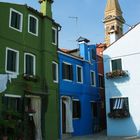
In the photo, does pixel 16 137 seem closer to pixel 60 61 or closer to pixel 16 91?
pixel 16 91

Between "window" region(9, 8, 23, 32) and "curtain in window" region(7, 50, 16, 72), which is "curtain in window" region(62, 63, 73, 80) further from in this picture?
"curtain in window" region(7, 50, 16, 72)

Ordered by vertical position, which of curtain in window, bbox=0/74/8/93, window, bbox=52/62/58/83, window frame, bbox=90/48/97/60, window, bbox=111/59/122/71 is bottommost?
curtain in window, bbox=0/74/8/93

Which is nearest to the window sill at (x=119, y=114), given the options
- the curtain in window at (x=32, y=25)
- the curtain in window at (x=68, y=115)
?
the curtain in window at (x=68, y=115)

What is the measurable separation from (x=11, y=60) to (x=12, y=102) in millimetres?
2444

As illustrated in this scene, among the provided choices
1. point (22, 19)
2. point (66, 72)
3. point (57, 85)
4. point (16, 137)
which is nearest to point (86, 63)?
point (66, 72)

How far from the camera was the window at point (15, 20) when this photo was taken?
19.1m

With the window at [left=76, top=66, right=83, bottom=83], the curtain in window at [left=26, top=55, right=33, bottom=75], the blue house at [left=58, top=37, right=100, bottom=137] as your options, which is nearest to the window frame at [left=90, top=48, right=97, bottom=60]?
the blue house at [left=58, top=37, right=100, bottom=137]

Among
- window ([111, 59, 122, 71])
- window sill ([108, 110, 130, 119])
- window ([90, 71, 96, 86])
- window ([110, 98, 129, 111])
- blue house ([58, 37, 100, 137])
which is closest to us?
window sill ([108, 110, 130, 119])

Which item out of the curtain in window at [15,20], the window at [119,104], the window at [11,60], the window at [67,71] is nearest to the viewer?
the window at [11,60]

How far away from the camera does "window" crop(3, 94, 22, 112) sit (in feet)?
57.8

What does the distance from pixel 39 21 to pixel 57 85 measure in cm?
462

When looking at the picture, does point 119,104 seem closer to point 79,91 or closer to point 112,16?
point 79,91

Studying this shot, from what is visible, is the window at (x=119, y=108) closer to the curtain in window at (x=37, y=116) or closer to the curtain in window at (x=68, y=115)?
the curtain in window at (x=68, y=115)

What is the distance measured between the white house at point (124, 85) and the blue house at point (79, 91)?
2.21 meters
